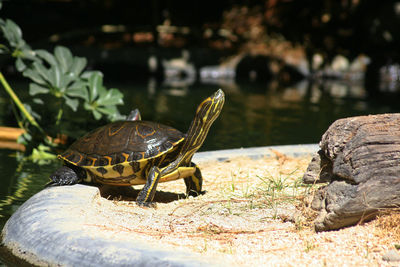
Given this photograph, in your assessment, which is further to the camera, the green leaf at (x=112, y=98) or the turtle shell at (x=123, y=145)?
the green leaf at (x=112, y=98)

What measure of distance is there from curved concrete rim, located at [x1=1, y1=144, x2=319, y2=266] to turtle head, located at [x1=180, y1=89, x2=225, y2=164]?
0.63m

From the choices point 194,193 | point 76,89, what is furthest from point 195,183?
point 76,89

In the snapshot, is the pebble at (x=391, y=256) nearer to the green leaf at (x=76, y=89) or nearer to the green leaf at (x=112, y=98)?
the green leaf at (x=112, y=98)

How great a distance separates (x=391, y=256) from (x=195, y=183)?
1514mm

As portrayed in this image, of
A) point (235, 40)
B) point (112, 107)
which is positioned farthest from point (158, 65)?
point (112, 107)

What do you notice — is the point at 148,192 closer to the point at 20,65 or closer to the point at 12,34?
the point at 20,65

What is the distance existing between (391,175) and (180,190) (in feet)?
5.50

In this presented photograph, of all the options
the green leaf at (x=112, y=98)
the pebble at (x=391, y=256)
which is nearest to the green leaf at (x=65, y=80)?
the green leaf at (x=112, y=98)

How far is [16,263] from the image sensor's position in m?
2.39

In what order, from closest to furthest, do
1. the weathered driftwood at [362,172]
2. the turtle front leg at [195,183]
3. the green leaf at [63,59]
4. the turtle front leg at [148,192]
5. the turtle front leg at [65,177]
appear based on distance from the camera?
the weathered driftwood at [362,172] → the turtle front leg at [148,192] → the turtle front leg at [65,177] → the turtle front leg at [195,183] → the green leaf at [63,59]

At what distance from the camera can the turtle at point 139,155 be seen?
318 centimetres

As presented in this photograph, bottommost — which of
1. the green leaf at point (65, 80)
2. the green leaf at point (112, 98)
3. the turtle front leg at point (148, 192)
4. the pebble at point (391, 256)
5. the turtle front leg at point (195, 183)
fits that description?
the turtle front leg at point (195, 183)

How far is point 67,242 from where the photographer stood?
2.29 meters

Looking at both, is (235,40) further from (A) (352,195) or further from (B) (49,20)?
(A) (352,195)
